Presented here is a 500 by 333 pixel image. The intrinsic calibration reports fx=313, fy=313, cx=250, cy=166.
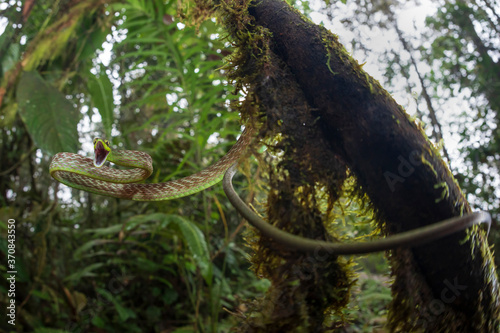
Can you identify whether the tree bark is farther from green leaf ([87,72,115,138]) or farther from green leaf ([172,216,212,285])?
green leaf ([87,72,115,138])

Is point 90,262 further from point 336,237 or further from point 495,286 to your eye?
point 495,286

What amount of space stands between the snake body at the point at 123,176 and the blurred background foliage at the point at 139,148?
518mm

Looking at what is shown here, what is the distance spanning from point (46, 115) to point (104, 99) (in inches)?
15.2

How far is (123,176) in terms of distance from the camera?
1.37 meters

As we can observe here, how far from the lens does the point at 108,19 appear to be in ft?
7.98

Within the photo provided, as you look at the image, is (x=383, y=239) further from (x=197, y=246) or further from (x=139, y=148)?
(x=139, y=148)

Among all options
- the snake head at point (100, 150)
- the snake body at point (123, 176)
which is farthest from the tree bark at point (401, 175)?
the snake head at point (100, 150)

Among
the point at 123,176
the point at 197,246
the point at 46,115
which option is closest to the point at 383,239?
the point at 123,176

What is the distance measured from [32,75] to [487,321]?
9.26 feet

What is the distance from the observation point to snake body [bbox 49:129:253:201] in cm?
130

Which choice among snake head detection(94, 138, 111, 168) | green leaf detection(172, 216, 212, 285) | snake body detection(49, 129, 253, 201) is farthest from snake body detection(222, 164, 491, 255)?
green leaf detection(172, 216, 212, 285)

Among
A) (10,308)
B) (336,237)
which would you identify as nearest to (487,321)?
(336,237)

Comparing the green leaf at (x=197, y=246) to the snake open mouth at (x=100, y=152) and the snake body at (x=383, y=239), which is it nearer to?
the snake open mouth at (x=100, y=152)

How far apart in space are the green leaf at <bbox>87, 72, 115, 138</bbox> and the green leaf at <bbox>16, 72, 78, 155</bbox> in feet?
0.59
